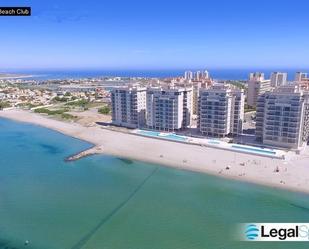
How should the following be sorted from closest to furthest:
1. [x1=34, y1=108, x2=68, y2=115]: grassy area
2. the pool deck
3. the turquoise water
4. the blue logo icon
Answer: the turquoise water < the blue logo icon < the pool deck < [x1=34, y1=108, x2=68, y2=115]: grassy area

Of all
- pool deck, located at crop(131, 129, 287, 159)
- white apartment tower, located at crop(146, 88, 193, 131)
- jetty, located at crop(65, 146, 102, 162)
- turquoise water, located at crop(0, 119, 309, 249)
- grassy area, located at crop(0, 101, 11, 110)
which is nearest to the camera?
turquoise water, located at crop(0, 119, 309, 249)

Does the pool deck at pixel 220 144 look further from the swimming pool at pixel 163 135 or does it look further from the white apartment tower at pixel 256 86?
the white apartment tower at pixel 256 86

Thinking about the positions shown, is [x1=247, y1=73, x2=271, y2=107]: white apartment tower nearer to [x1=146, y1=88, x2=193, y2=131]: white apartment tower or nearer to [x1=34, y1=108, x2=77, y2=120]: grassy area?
[x1=146, y1=88, x2=193, y2=131]: white apartment tower

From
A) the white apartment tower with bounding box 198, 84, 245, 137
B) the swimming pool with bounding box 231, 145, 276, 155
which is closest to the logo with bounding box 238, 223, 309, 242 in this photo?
the swimming pool with bounding box 231, 145, 276, 155

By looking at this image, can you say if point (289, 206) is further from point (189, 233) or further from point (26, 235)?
point (26, 235)

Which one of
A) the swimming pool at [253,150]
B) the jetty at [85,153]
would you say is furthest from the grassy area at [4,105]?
the swimming pool at [253,150]

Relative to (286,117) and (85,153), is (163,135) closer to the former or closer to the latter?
(85,153)

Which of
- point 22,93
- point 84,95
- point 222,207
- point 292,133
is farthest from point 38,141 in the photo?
point 22,93
